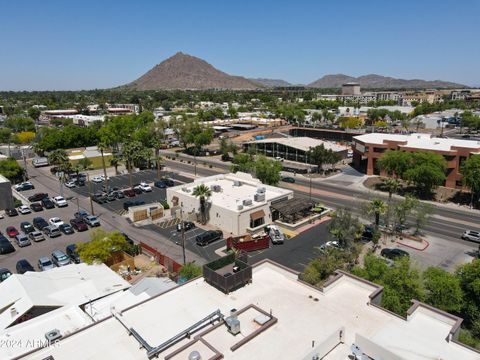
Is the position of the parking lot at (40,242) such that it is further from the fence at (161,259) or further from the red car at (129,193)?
the red car at (129,193)

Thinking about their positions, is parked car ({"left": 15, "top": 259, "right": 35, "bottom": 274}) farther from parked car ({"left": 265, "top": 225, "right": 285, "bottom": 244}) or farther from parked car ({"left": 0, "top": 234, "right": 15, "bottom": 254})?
parked car ({"left": 265, "top": 225, "right": 285, "bottom": 244})

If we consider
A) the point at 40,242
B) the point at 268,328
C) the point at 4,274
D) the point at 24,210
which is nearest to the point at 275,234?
the point at 268,328

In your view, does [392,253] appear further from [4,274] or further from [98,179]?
[98,179]

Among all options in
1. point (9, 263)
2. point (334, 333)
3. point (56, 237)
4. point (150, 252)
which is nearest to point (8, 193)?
point (56, 237)

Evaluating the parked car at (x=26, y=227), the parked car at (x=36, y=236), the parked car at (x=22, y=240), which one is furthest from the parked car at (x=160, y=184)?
the parked car at (x=22, y=240)

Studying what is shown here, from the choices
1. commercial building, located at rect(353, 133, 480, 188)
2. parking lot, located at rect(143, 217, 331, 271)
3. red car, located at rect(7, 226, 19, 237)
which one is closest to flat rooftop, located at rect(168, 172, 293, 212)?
parking lot, located at rect(143, 217, 331, 271)
